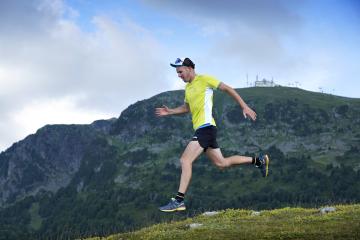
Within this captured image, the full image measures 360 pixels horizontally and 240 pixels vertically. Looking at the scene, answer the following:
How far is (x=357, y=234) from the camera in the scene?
13203mm

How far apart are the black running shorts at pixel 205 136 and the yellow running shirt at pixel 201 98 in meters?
0.17

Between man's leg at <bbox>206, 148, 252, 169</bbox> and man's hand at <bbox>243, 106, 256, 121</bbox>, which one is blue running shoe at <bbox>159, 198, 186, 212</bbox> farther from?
man's hand at <bbox>243, 106, 256, 121</bbox>

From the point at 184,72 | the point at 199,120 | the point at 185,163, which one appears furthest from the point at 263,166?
the point at 184,72

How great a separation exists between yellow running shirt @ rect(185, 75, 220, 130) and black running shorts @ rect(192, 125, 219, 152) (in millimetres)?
168

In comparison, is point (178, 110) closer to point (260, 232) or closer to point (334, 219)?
point (260, 232)

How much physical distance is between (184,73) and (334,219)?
8.07m

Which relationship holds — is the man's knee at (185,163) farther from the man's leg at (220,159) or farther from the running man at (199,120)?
the man's leg at (220,159)

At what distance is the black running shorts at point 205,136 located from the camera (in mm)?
14266

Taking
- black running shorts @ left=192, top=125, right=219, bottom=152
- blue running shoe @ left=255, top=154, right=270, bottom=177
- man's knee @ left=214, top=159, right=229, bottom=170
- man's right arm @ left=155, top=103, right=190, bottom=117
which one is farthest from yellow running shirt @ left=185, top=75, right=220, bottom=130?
blue running shoe @ left=255, top=154, right=270, bottom=177

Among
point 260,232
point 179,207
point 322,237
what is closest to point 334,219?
point 260,232

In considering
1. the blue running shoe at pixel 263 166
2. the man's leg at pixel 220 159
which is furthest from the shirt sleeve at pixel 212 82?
the blue running shoe at pixel 263 166

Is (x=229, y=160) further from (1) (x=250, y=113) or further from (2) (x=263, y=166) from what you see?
(1) (x=250, y=113)

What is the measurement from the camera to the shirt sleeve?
47.4ft

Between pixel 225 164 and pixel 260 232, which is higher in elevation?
pixel 225 164
